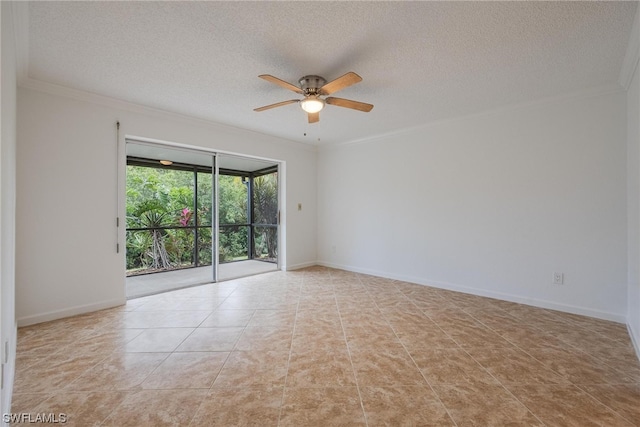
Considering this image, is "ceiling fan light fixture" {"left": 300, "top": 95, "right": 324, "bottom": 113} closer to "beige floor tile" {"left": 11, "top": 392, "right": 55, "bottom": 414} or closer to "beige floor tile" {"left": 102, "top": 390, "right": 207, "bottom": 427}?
"beige floor tile" {"left": 102, "top": 390, "right": 207, "bottom": 427}

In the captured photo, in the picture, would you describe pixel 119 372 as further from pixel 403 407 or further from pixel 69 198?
pixel 69 198

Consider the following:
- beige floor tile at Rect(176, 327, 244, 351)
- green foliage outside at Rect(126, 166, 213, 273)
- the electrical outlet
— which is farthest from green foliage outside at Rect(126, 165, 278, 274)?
the electrical outlet

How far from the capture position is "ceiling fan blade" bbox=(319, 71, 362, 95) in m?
2.19

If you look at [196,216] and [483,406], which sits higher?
[196,216]

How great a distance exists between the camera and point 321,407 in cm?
167

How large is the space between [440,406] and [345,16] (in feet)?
8.30

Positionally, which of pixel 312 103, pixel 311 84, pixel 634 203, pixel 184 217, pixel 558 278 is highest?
pixel 311 84

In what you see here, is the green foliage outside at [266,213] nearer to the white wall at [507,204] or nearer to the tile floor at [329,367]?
the white wall at [507,204]

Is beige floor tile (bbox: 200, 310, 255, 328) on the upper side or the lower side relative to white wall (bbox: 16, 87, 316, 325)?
lower

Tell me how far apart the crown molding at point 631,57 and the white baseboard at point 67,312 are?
17.4ft

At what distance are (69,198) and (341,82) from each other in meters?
3.12

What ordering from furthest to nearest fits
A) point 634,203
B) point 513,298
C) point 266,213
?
point 266,213 → point 513,298 → point 634,203

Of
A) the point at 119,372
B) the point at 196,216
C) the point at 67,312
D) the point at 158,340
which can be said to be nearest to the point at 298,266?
the point at 196,216

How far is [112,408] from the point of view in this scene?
1653 mm
